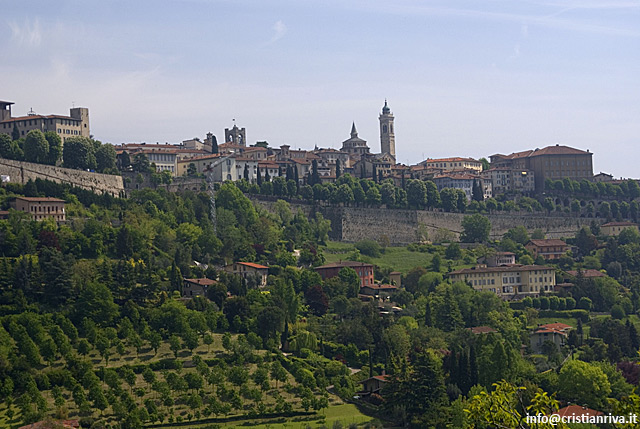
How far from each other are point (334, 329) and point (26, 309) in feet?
56.8

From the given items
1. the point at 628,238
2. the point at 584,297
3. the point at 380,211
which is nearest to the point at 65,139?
the point at 380,211

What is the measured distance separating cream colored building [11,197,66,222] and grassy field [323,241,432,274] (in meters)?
21.2

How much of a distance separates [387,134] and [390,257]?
155 feet

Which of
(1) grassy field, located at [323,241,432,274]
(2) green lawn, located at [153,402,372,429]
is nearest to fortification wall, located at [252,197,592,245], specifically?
(1) grassy field, located at [323,241,432,274]

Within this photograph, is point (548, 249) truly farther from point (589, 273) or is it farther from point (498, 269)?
point (498, 269)

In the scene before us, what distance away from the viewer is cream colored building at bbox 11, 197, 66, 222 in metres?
64.6

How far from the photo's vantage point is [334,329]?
58625 mm

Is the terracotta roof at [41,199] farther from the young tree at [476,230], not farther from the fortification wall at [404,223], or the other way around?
the young tree at [476,230]

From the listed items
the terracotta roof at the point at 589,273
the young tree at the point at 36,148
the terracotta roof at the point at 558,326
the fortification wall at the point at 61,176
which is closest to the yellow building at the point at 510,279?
the terracotta roof at the point at 589,273

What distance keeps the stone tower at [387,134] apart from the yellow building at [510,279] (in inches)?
2073

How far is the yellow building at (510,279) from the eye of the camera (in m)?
74.0

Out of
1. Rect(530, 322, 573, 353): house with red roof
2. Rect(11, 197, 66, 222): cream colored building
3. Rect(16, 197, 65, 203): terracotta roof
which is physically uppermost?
Rect(16, 197, 65, 203): terracotta roof

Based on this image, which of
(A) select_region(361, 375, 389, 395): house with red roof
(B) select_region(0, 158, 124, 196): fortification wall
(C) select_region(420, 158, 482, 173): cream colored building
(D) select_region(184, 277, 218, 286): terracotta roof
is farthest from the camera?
(C) select_region(420, 158, 482, 173): cream colored building

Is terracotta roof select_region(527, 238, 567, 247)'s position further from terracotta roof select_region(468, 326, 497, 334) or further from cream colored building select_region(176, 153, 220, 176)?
cream colored building select_region(176, 153, 220, 176)
